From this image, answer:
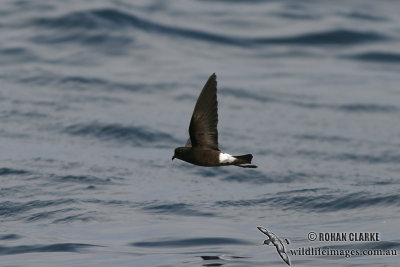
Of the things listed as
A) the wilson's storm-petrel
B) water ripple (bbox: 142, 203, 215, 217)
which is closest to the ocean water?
water ripple (bbox: 142, 203, 215, 217)

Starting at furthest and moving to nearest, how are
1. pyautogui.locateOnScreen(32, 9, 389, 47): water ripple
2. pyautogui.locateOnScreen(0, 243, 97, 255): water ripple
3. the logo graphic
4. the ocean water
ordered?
pyautogui.locateOnScreen(32, 9, 389, 47): water ripple < the ocean water < pyautogui.locateOnScreen(0, 243, 97, 255): water ripple < the logo graphic

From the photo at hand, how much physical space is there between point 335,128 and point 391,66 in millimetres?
5289

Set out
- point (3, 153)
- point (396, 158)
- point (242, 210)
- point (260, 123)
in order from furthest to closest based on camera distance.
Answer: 1. point (260, 123)
2. point (396, 158)
3. point (3, 153)
4. point (242, 210)

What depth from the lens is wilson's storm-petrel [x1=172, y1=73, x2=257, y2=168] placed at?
9047 mm

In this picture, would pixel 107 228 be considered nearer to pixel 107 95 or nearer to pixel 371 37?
pixel 107 95

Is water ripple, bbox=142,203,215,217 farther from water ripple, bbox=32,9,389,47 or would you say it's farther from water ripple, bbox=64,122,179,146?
water ripple, bbox=32,9,389,47

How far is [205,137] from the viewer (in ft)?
30.0

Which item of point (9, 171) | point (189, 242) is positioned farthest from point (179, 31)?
point (189, 242)

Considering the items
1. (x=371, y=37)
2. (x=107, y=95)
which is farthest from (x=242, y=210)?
(x=371, y=37)

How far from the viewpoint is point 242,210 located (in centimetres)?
1348

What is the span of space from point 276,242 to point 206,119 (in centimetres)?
291

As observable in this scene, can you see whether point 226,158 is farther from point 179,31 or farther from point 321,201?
point 179,31

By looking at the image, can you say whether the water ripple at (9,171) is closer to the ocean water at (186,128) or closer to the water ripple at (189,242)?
the ocean water at (186,128)

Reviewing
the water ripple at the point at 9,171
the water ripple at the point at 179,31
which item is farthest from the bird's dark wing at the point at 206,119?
the water ripple at the point at 179,31
